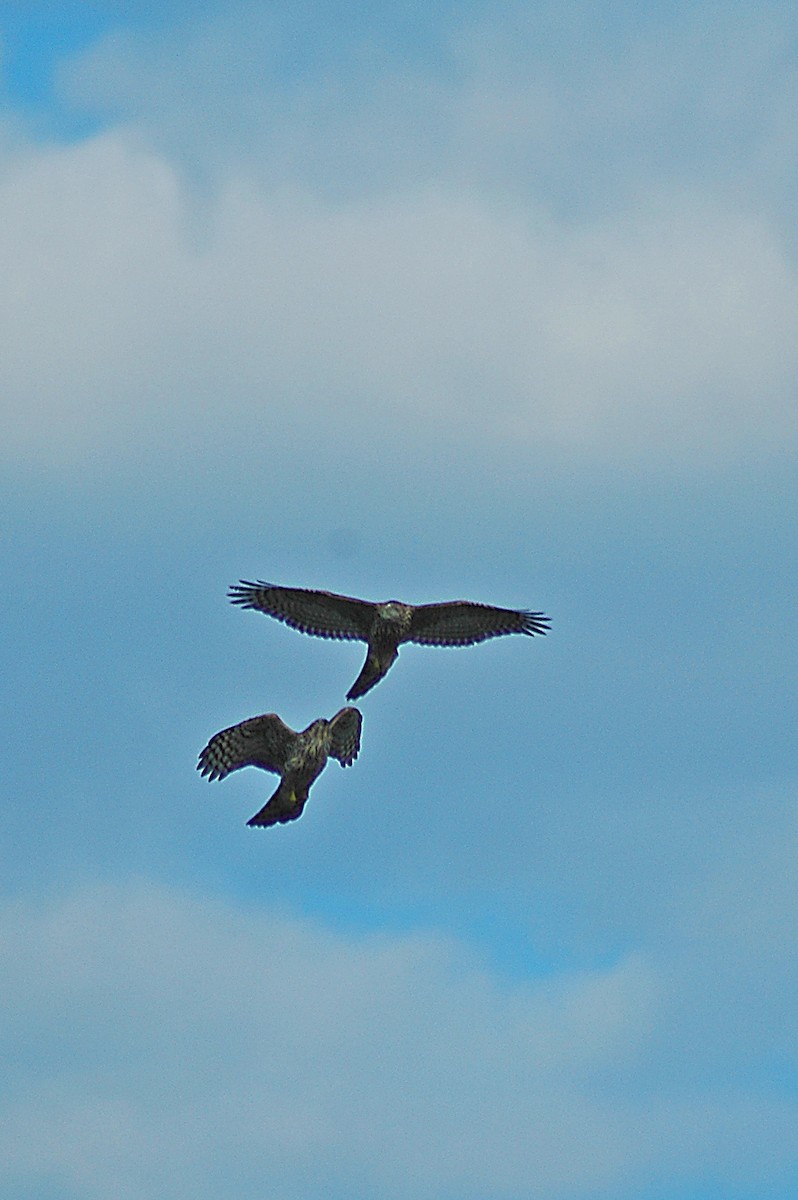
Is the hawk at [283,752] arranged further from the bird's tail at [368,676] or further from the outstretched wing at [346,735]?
the bird's tail at [368,676]

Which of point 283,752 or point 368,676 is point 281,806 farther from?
point 368,676

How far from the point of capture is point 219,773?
3500 cm

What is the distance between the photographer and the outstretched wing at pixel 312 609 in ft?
125

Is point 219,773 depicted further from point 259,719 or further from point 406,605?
Result: point 406,605

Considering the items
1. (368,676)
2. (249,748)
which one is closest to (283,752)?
(249,748)

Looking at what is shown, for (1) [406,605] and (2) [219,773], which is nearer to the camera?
(2) [219,773]

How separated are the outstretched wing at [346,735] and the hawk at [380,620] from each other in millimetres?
1741

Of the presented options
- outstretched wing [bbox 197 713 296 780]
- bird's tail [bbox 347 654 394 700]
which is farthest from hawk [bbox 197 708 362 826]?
bird's tail [bbox 347 654 394 700]

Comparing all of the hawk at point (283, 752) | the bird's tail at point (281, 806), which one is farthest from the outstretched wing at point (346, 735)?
the bird's tail at point (281, 806)

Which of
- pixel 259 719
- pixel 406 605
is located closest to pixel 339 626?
pixel 406 605

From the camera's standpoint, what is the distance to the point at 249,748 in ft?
115

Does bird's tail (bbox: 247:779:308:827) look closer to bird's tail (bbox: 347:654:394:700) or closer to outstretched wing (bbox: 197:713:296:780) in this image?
outstretched wing (bbox: 197:713:296:780)

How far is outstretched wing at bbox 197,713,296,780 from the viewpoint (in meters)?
34.8

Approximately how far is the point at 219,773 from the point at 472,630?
626cm
